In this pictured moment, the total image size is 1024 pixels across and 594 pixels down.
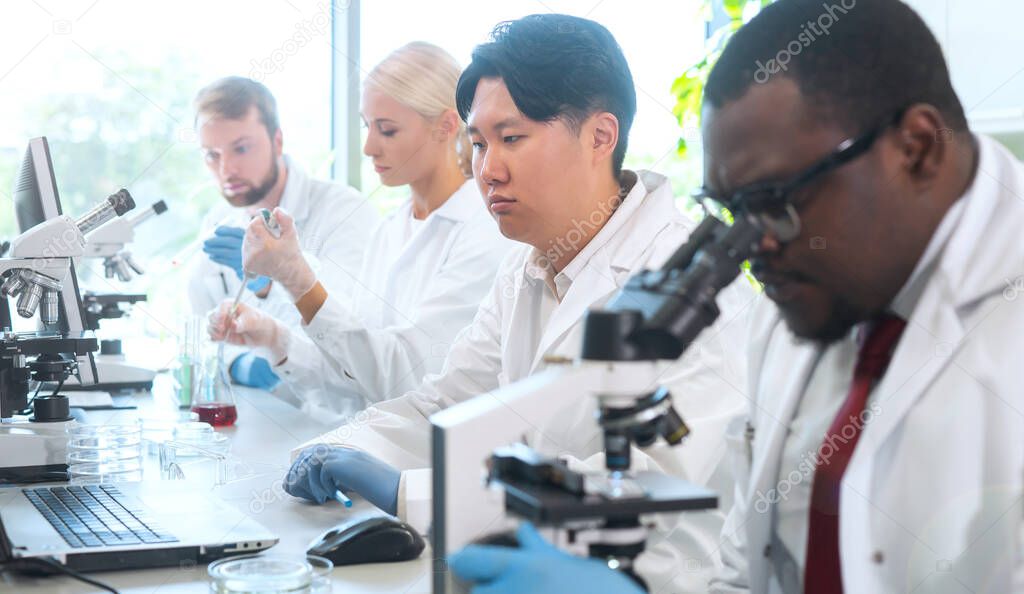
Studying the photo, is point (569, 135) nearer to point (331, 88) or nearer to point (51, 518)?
point (51, 518)

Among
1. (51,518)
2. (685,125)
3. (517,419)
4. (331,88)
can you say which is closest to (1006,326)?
(517,419)

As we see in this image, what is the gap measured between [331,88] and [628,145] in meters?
3.51

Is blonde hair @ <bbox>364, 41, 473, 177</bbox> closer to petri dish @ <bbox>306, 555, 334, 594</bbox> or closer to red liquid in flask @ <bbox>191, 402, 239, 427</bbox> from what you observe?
red liquid in flask @ <bbox>191, 402, 239, 427</bbox>

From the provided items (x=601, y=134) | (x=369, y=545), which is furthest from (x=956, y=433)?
(x=601, y=134)

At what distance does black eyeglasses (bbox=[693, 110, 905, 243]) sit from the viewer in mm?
1169

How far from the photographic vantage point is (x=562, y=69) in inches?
81.4

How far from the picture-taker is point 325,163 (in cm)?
540

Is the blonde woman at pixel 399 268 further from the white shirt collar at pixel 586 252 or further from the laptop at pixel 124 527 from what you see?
the laptop at pixel 124 527

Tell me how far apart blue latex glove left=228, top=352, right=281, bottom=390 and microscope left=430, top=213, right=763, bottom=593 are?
230 cm

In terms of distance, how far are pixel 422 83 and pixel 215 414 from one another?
48.2 inches

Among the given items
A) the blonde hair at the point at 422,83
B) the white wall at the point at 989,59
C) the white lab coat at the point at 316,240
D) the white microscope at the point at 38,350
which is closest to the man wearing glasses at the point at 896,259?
the white microscope at the point at 38,350

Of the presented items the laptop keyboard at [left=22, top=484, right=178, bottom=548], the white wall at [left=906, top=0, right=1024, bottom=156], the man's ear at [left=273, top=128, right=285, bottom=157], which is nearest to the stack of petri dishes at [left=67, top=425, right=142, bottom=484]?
the laptop keyboard at [left=22, top=484, right=178, bottom=548]

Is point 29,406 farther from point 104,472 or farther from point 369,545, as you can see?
point 369,545

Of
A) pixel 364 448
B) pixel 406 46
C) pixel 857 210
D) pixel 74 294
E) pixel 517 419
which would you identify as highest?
pixel 406 46
